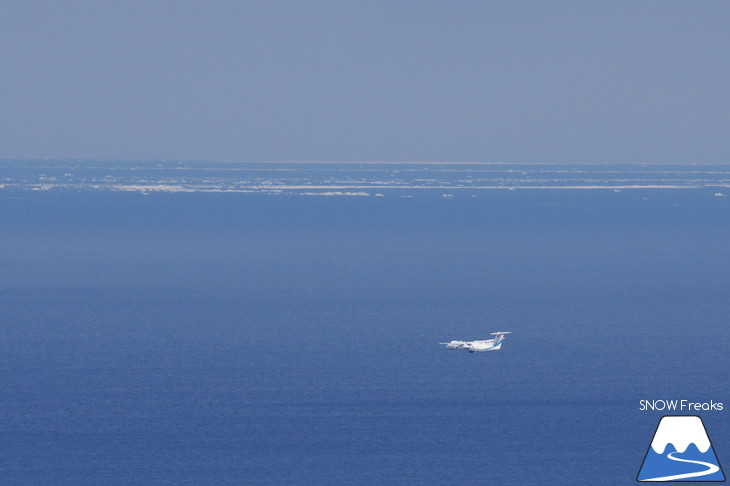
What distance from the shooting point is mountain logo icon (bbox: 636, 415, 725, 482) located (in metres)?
27.8

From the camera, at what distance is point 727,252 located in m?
82.1

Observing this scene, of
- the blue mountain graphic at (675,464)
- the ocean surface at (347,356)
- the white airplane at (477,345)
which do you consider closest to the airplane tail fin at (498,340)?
the white airplane at (477,345)

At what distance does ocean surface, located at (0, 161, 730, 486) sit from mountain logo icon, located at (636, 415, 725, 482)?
4.17ft

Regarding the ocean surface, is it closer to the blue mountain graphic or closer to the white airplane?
the white airplane

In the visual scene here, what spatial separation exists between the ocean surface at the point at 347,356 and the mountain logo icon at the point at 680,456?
4.17ft

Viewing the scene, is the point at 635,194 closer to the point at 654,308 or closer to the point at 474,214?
the point at 474,214

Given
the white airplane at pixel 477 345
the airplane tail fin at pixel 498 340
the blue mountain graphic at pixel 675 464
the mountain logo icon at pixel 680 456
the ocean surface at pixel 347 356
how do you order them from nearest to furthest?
1. the blue mountain graphic at pixel 675 464
2. the mountain logo icon at pixel 680 456
3. the ocean surface at pixel 347 356
4. the white airplane at pixel 477 345
5. the airplane tail fin at pixel 498 340

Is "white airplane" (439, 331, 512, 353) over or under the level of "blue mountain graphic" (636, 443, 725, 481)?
under

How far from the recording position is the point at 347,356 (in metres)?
42.1

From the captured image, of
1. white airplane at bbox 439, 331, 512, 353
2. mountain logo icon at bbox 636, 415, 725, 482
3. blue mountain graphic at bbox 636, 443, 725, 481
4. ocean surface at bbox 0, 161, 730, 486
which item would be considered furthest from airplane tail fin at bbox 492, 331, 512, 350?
blue mountain graphic at bbox 636, 443, 725, 481

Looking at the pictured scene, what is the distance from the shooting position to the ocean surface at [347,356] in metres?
31.5

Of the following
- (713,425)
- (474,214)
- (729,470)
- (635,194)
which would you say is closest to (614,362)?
(713,425)

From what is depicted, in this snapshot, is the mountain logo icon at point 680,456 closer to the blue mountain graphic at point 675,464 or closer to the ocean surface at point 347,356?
the blue mountain graphic at point 675,464

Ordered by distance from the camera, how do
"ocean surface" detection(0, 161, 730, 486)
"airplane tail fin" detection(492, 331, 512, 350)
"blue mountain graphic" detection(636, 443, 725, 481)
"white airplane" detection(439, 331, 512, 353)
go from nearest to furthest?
"blue mountain graphic" detection(636, 443, 725, 481), "ocean surface" detection(0, 161, 730, 486), "white airplane" detection(439, 331, 512, 353), "airplane tail fin" detection(492, 331, 512, 350)
